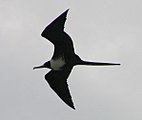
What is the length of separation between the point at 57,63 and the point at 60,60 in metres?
0.18

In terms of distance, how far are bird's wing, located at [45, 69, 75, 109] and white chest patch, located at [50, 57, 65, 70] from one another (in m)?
0.43

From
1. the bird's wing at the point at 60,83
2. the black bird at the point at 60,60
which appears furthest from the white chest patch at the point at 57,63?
the bird's wing at the point at 60,83

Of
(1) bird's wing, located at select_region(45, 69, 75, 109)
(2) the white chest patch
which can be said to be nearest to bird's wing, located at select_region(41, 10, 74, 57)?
(2) the white chest patch

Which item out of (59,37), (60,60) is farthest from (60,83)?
(59,37)

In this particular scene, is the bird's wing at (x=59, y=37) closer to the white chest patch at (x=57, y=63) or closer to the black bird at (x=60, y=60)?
the black bird at (x=60, y=60)

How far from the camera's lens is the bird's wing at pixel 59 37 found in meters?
25.7

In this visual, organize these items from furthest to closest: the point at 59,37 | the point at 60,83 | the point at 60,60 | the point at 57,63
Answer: the point at 60,83
the point at 57,63
the point at 60,60
the point at 59,37

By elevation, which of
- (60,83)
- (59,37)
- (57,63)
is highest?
(59,37)

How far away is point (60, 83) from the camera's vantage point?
27.7 m

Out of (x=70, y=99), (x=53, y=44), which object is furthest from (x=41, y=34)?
(x=70, y=99)

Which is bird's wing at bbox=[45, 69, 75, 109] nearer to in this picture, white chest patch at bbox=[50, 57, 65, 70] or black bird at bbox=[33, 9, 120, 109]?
black bird at bbox=[33, 9, 120, 109]

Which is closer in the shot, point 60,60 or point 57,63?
point 60,60

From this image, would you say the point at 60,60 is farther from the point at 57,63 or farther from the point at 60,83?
the point at 60,83

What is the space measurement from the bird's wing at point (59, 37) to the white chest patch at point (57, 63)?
0.65ft
